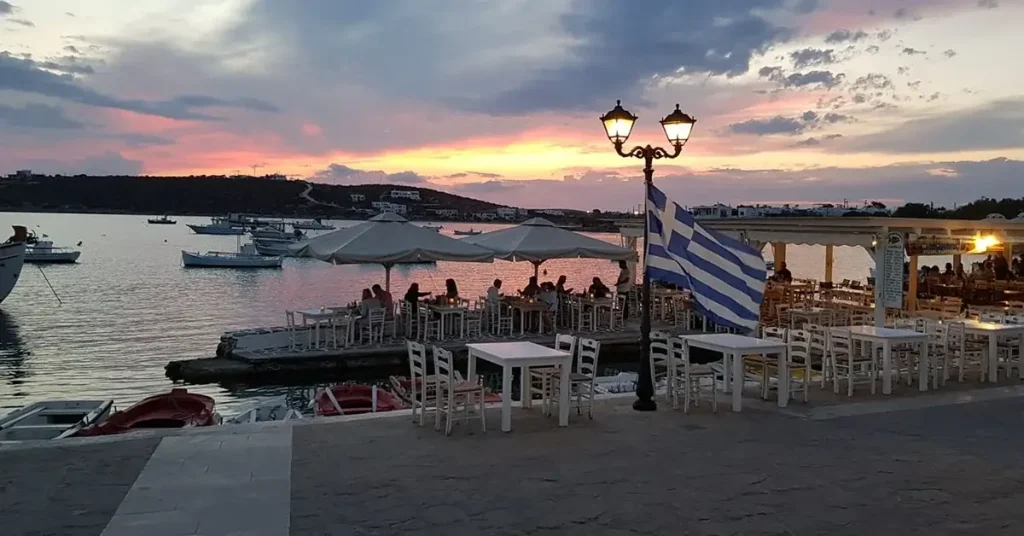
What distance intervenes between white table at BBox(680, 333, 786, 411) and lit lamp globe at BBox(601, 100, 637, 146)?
233 centimetres

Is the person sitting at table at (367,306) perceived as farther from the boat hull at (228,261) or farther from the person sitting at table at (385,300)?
the boat hull at (228,261)

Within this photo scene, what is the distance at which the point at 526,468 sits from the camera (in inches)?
242

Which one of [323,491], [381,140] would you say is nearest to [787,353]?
[323,491]

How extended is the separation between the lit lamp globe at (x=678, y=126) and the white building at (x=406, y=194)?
103 meters

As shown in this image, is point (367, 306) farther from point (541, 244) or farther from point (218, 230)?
point (218, 230)

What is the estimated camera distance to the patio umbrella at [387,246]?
13.8 metres

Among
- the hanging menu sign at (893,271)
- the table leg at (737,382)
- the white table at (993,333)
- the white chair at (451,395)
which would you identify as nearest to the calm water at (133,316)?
the white chair at (451,395)

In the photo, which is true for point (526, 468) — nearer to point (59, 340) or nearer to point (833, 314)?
point (833, 314)

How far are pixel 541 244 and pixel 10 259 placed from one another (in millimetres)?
24167

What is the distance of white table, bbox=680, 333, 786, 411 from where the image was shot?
8.49 meters

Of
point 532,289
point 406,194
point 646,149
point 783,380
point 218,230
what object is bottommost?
point 783,380

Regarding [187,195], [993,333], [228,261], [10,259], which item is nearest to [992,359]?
[993,333]

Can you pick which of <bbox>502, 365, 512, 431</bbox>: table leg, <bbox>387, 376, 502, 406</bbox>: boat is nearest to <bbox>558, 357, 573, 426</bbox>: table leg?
<bbox>502, 365, 512, 431</bbox>: table leg

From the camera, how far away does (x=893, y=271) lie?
1545 centimetres
